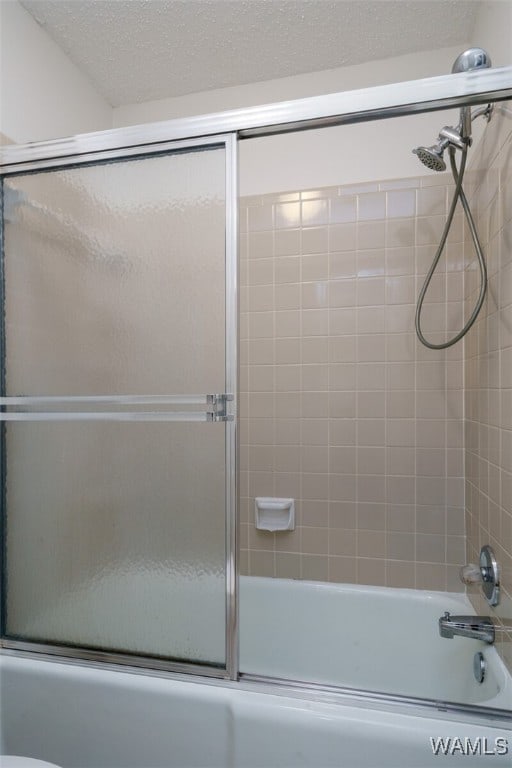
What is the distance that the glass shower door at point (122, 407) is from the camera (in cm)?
112

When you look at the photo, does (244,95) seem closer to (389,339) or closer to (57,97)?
(57,97)

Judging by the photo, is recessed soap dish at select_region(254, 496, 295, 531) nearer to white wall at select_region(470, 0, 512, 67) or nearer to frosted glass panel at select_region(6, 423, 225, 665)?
frosted glass panel at select_region(6, 423, 225, 665)

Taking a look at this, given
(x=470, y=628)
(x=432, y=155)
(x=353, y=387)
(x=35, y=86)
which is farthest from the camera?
(x=353, y=387)

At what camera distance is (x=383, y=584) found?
180 cm

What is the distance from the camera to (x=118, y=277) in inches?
47.1

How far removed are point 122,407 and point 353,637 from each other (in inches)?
51.6

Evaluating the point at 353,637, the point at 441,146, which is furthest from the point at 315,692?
the point at 441,146

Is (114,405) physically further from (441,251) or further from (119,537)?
(441,251)

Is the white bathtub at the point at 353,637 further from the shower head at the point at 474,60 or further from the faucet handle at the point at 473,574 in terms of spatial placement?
the shower head at the point at 474,60

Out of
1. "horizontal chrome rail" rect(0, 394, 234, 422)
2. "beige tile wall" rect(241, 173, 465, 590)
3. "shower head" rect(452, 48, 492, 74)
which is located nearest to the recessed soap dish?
"beige tile wall" rect(241, 173, 465, 590)

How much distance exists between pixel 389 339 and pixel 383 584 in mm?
1018

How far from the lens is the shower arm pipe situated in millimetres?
1002

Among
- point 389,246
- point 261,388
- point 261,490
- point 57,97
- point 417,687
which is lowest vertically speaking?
point 417,687

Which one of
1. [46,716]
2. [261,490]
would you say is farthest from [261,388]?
[46,716]
